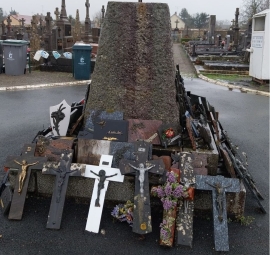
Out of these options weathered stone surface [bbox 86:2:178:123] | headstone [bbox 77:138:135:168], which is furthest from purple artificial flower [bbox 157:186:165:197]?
weathered stone surface [bbox 86:2:178:123]

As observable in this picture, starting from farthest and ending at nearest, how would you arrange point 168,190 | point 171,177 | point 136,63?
point 136,63 < point 171,177 < point 168,190

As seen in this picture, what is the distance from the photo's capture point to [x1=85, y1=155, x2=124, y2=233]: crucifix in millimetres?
3896

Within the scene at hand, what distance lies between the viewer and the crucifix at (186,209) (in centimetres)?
369

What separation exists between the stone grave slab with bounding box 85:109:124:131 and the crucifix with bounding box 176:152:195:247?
1.34 m

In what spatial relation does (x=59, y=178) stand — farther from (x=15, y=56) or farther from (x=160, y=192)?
(x=15, y=56)

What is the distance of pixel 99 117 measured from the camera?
536cm

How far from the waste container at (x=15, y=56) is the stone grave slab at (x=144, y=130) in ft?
34.0

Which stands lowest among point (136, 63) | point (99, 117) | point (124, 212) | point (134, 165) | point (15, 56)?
point (124, 212)

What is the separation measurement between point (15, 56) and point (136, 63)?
10181 millimetres

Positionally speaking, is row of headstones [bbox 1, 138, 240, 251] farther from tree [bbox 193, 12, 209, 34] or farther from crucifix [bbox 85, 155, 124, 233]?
tree [bbox 193, 12, 209, 34]

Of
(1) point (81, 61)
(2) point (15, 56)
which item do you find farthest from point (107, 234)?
(2) point (15, 56)

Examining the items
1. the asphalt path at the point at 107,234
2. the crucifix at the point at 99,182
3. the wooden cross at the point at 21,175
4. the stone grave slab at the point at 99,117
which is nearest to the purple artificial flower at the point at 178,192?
the asphalt path at the point at 107,234

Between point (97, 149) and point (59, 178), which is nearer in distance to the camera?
point (59, 178)

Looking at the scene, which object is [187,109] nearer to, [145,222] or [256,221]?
[256,221]
